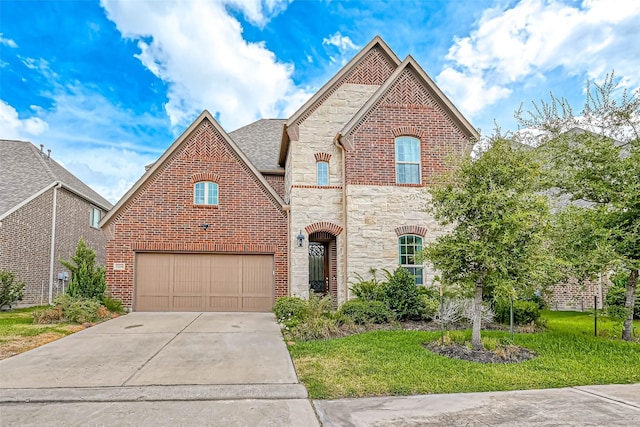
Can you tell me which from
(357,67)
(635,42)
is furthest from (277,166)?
(635,42)

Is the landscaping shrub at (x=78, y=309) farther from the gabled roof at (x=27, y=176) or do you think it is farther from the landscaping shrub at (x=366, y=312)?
the landscaping shrub at (x=366, y=312)

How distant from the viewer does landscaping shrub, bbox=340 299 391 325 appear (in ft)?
33.9

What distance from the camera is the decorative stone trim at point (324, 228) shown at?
13555 mm

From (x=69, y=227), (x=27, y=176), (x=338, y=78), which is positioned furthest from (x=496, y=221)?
(x=27, y=176)

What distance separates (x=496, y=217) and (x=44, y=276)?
17.8m

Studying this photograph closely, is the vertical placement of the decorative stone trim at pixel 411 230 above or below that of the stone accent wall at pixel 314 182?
below

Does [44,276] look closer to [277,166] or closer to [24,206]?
[24,206]

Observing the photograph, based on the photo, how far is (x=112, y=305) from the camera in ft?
41.8

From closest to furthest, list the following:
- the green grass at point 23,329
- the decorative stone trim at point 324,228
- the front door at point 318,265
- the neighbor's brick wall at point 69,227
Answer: the green grass at point 23,329
the decorative stone trim at point 324,228
the front door at point 318,265
the neighbor's brick wall at point 69,227

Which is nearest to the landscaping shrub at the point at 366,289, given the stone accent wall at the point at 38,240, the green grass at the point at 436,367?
the green grass at the point at 436,367

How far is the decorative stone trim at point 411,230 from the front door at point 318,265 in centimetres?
405

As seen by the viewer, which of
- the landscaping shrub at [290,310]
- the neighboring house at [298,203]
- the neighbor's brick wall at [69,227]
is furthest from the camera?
the neighbor's brick wall at [69,227]

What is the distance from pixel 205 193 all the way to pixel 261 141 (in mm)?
5037

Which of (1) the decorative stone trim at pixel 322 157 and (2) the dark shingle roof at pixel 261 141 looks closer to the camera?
(1) the decorative stone trim at pixel 322 157
